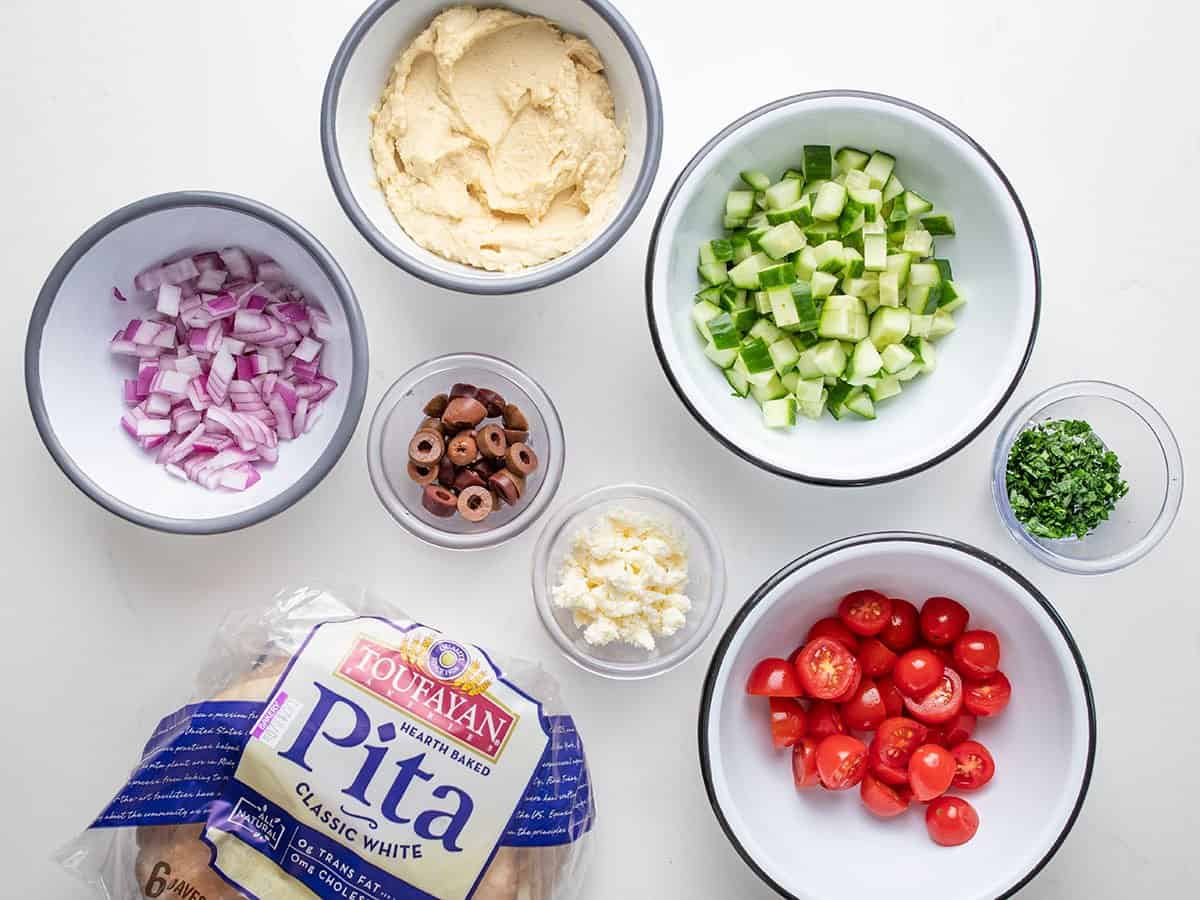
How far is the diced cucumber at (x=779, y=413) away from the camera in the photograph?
164 centimetres

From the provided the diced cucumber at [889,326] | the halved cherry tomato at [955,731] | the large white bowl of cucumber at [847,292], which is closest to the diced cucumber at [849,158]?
the large white bowl of cucumber at [847,292]

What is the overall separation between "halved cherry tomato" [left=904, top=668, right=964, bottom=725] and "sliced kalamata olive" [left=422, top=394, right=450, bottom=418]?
0.92 m

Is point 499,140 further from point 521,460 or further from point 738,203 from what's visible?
point 521,460

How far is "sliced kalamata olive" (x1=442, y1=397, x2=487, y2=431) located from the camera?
166cm

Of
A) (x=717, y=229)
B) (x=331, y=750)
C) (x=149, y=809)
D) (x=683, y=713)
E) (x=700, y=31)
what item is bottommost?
(x=149, y=809)

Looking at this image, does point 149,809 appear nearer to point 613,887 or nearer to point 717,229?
point 613,887

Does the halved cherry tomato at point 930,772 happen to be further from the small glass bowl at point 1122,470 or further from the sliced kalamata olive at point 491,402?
the sliced kalamata olive at point 491,402

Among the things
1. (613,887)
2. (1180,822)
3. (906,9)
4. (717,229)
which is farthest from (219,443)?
(1180,822)

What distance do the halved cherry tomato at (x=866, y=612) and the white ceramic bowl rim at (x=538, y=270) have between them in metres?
0.70

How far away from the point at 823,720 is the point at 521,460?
0.66 meters

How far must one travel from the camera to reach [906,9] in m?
1.77

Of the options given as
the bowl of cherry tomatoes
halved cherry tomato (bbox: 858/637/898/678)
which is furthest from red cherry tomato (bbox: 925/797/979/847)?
halved cherry tomato (bbox: 858/637/898/678)

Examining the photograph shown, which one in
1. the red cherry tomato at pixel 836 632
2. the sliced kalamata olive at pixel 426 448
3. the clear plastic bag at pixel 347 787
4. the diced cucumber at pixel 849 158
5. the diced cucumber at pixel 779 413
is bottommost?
the clear plastic bag at pixel 347 787

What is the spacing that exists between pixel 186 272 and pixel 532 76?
2.10 feet
